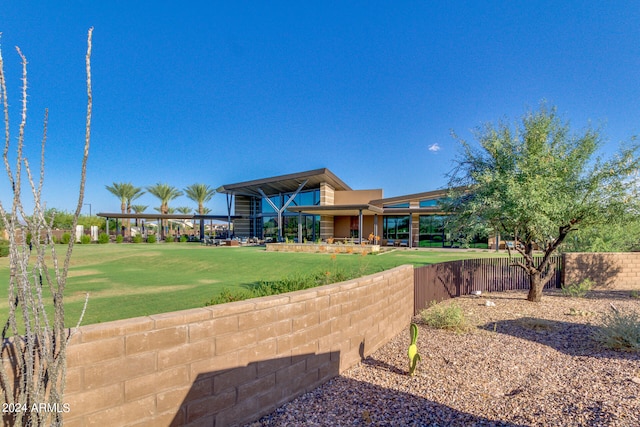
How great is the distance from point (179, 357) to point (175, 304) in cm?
548

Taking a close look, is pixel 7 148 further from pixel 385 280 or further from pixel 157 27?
pixel 157 27

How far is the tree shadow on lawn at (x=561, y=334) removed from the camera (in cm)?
553

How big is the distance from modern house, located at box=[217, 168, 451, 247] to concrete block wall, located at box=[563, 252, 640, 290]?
45.0 feet

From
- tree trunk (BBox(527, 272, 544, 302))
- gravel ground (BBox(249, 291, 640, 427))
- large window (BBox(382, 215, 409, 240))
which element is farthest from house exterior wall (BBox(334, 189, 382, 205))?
gravel ground (BBox(249, 291, 640, 427))

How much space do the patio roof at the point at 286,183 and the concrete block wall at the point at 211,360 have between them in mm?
24301

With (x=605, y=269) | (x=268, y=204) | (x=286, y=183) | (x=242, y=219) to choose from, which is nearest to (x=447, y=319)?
(x=605, y=269)

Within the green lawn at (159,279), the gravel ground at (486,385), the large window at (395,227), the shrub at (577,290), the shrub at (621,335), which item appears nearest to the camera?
the gravel ground at (486,385)

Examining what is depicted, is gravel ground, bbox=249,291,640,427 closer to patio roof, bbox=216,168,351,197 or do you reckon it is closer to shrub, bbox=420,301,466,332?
shrub, bbox=420,301,466,332

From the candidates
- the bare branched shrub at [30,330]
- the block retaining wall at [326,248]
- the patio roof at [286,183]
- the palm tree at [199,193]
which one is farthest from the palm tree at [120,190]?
the bare branched shrub at [30,330]

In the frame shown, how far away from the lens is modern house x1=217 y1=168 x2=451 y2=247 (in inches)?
1130

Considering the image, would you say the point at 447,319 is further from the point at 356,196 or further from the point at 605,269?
the point at 356,196

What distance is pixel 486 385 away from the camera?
4.44 m

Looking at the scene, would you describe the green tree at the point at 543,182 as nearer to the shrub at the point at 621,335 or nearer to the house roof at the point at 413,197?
the shrub at the point at 621,335

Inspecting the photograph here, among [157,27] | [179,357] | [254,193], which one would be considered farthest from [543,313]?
[254,193]
